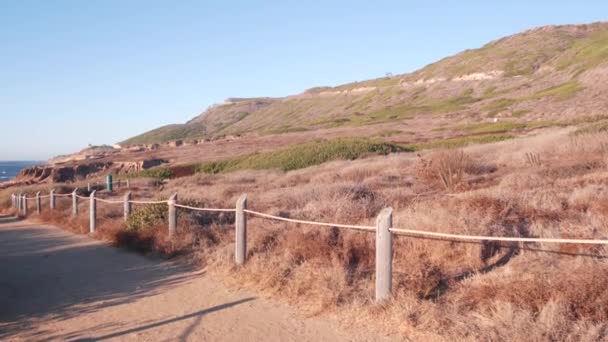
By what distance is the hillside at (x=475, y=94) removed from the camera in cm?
5544

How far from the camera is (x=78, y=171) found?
49.0 metres

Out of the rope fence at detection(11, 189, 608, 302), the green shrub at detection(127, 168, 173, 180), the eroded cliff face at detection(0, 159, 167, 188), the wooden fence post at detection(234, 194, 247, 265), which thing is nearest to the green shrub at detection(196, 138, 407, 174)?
the green shrub at detection(127, 168, 173, 180)

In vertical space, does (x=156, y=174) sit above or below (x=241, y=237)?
below

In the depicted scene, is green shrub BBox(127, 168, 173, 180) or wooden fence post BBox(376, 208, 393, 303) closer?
wooden fence post BBox(376, 208, 393, 303)

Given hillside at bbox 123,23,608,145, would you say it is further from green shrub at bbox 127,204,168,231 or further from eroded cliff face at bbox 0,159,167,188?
green shrub at bbox 127,204,168,231

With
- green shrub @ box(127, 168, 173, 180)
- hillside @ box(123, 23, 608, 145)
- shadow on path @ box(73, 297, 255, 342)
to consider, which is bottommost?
shadow on path @ box(73, 297, 255, 342)

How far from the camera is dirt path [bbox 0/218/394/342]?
596cm

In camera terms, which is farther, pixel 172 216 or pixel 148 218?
pixel 148 218

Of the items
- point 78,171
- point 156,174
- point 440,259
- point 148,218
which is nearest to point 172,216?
point 148,218

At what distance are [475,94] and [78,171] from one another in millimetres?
68208

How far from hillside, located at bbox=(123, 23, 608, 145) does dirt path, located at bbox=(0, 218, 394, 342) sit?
38.0 m

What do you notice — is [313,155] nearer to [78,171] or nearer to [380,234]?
[78,171]

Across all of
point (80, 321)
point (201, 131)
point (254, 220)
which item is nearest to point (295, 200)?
point (254, 220)

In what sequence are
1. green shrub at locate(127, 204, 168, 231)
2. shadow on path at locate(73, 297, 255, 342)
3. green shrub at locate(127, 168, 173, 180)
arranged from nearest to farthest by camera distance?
shadow on path at locate(73, 297, 255, 342)
green shrub at locate(127, 204, 168, 231)
green shrub at locate(127, 168, 173, 180)
